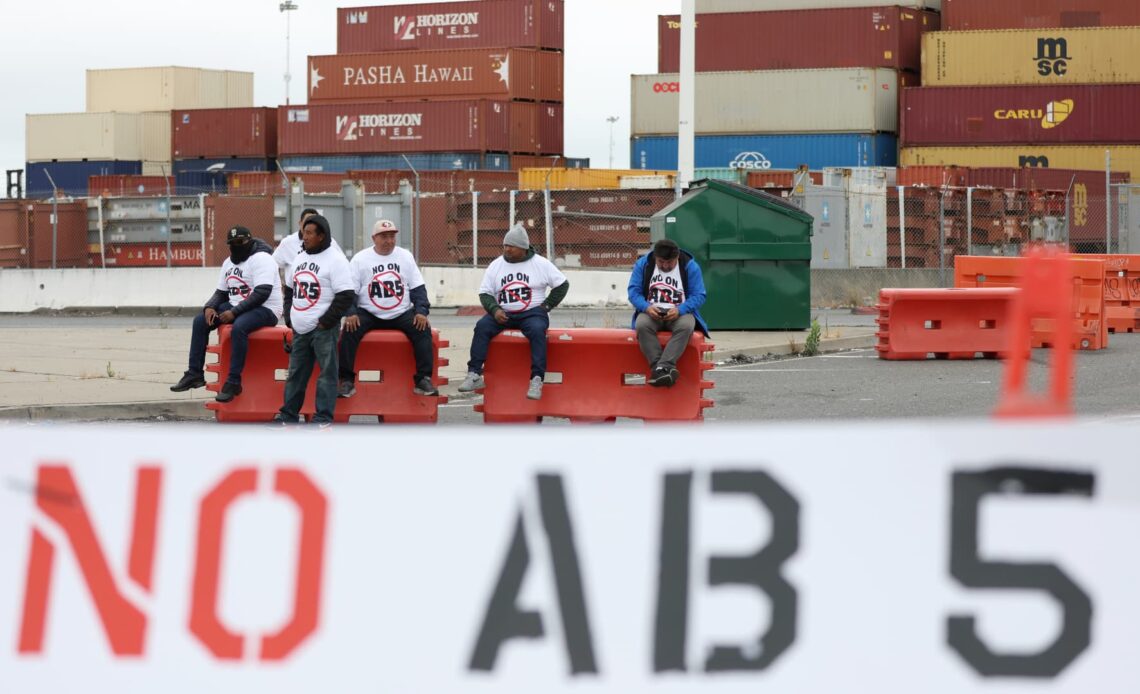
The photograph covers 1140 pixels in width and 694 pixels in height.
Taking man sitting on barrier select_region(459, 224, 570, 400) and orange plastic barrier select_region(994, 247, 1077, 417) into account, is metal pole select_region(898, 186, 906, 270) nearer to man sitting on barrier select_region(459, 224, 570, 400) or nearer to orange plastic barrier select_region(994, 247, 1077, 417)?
man sitting on barrier select_region(459, 224, 570, 400)

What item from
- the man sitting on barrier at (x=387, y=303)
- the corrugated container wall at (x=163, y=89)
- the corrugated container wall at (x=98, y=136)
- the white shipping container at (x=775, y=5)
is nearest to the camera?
the man sitting on barrier at (x=387, y=303)

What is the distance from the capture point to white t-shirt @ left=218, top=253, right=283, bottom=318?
39.0ft

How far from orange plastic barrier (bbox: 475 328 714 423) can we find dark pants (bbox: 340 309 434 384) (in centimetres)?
54

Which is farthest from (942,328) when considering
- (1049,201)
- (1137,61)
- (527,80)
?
(527,80)

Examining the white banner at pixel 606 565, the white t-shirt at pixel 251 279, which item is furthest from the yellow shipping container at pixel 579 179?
the white banner at pixel 606 565

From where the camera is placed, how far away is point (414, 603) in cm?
322

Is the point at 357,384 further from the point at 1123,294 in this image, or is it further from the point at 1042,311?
the point at 1123,294

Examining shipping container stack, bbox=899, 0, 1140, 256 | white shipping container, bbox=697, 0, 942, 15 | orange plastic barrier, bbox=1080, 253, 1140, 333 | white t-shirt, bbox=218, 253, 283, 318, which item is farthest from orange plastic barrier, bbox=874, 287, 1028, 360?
white shipping container, bbox=697, 0, 942, 15

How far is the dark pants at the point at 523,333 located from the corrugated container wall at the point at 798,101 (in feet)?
121

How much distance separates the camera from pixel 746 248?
2048cm

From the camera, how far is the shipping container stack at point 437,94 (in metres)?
51.0

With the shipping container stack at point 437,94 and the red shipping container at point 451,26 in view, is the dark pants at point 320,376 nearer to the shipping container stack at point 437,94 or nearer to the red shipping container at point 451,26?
the shipping container stack at point 437,94

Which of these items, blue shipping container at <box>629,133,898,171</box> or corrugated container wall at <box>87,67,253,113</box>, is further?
corrugated container wall at <box>87,67,253,113</box>

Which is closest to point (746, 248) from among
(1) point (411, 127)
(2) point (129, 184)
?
(1) point (411, 127)
